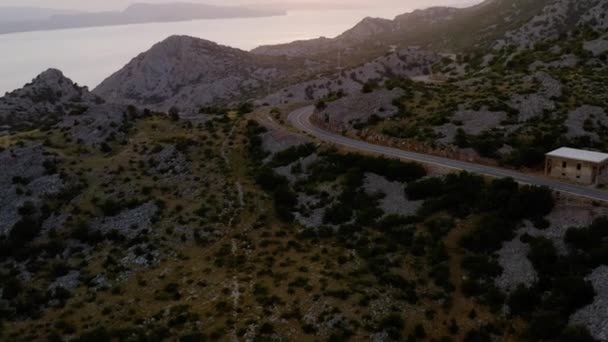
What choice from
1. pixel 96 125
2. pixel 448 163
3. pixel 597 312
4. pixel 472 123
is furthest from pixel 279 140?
pixel 597 312

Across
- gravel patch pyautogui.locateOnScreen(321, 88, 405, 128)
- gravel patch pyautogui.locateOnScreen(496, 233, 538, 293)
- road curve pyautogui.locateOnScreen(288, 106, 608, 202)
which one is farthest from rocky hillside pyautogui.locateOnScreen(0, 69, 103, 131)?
gravel patch pyautogui.locateOnScreen(496, 233, 538, 293)

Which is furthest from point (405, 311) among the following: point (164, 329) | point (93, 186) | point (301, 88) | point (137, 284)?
point (301, 88)

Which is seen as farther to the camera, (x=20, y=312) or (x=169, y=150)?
(x=169, y=150)

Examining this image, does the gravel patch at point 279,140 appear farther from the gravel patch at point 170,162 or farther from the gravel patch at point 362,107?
→ the gravel patch at point 170,162

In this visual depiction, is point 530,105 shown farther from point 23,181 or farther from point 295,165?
point 23,181

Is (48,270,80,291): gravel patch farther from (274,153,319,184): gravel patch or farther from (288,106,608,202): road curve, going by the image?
(288,106,608,202): road curve

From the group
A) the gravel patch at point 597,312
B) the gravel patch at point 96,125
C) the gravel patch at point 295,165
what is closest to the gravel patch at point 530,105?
the gravel patch at point 295,165

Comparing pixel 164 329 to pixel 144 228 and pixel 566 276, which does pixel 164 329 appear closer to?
pixel 144 228
